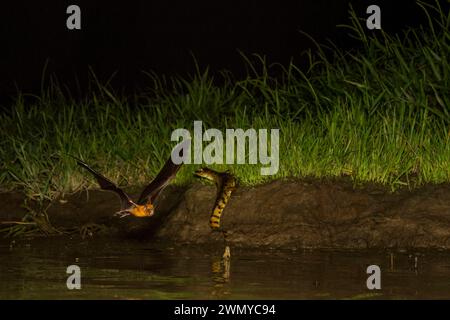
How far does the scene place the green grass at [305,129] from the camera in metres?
9.00

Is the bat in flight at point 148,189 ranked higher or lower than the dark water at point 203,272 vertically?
higher

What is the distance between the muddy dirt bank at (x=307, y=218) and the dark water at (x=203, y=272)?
0.84 ft

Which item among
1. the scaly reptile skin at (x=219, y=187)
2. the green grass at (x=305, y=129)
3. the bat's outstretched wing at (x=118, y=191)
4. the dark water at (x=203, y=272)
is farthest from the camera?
the green grass at (x=305, y=129)

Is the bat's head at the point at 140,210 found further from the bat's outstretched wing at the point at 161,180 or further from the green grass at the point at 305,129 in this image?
the green grass at the point at 305,129

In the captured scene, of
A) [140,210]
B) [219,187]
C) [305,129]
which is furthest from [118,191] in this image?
[305,129]

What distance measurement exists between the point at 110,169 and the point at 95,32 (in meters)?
7.89

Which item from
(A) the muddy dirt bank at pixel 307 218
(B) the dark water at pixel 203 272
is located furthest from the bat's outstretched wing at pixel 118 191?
(A) the muddy dirt bank at pixel 307 218

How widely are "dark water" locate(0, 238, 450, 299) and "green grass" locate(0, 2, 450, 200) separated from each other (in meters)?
1.21

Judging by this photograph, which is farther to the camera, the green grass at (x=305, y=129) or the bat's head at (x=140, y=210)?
the green grass at (x=305, y=129)

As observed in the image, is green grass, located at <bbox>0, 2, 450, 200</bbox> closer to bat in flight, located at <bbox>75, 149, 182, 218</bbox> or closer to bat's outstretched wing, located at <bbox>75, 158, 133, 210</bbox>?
bat in flight, located at <bbox>75, 149, 182, 218</bbox>

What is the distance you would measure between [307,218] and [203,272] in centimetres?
169

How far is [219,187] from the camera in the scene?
885cm

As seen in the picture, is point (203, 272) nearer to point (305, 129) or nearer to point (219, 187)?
point (219, 187)
